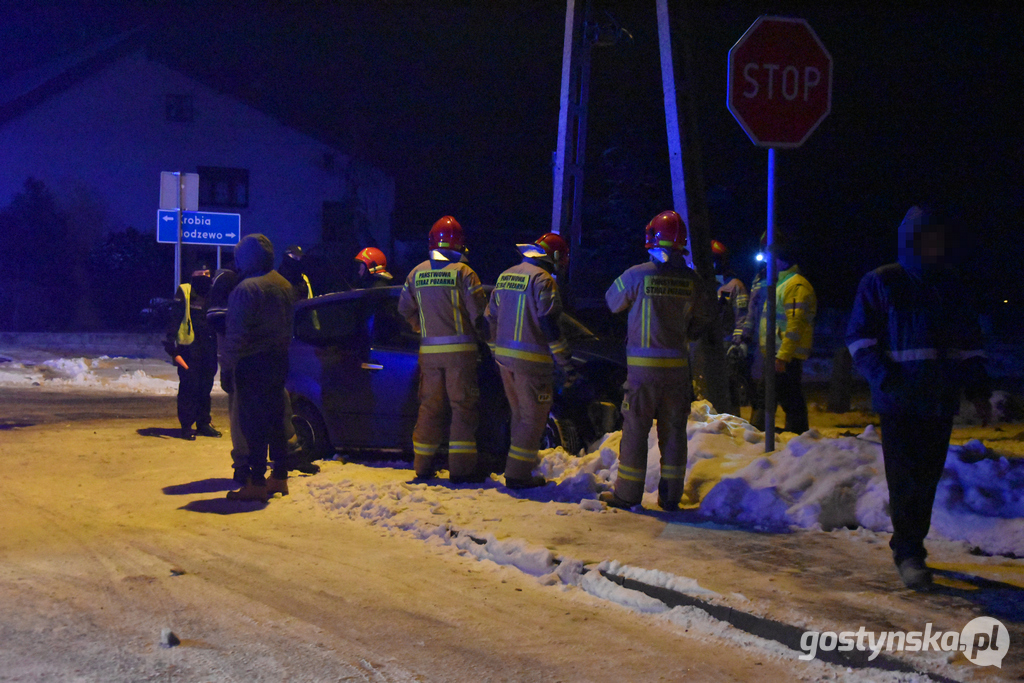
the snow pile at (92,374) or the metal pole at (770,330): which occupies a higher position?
the metal pole at (770,330)

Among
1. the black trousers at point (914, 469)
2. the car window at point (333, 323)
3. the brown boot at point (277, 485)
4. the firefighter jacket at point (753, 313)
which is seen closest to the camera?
the black trousers at point (914, 469)

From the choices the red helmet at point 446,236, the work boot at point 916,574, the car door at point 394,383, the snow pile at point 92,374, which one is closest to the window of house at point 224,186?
the snow pile at point 92,374

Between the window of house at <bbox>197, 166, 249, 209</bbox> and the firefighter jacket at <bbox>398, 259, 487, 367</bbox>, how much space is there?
30.3 metres

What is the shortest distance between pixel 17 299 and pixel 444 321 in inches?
994

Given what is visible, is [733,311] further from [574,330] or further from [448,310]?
[448,310]

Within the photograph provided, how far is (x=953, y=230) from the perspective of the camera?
4.55 meters

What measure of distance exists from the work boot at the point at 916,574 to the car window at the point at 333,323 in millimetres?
4867

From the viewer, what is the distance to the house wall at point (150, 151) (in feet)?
112

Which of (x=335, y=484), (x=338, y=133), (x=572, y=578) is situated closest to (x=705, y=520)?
(x=572, y=578)

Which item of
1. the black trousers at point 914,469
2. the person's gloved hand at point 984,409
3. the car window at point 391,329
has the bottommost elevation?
the black trousers at point 914,469

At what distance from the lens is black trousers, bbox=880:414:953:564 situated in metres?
4.57

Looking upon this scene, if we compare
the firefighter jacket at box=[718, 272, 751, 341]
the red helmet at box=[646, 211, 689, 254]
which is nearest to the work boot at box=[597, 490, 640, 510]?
the red helmet at box=[646, 211, 689, 254]

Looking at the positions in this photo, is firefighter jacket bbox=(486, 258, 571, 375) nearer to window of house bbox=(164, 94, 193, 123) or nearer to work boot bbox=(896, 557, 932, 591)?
work boot bbox=(896, 557, 932, 591)

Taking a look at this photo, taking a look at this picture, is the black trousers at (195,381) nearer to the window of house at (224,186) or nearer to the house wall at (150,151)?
the house wall at (150,151)
